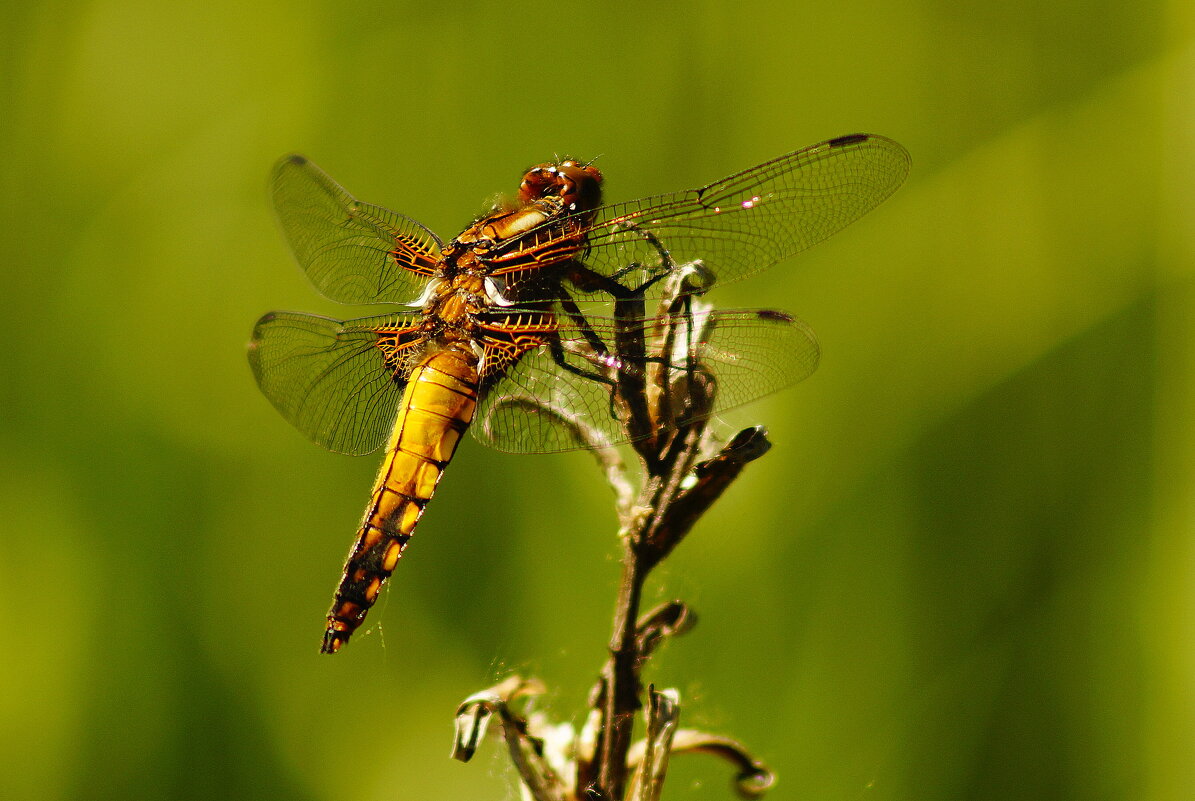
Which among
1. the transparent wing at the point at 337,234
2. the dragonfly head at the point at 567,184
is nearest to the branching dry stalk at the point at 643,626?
the dragonfly head at the point at 567,184

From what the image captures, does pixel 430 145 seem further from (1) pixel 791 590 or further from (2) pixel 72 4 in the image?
(1) pixel 791 590

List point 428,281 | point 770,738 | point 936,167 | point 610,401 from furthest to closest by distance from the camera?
point 936,167 → point 428,281 → point 770,738 → point 610,401

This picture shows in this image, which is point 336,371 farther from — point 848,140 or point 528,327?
point 848,140

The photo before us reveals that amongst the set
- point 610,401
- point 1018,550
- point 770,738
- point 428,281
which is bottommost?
point 770,738

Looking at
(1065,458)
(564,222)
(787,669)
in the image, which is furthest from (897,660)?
(564,222)

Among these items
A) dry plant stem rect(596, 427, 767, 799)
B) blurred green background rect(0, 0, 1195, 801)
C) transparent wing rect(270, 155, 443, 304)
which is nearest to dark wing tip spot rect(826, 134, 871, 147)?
blurred green background rect(0, 0, 1195, 801)

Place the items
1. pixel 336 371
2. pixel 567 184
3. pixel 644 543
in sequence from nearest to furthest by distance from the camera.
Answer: pixel 644 543, pixel 336 371, pixel 567 184

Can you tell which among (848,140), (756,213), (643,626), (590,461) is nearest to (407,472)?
(590,461)
